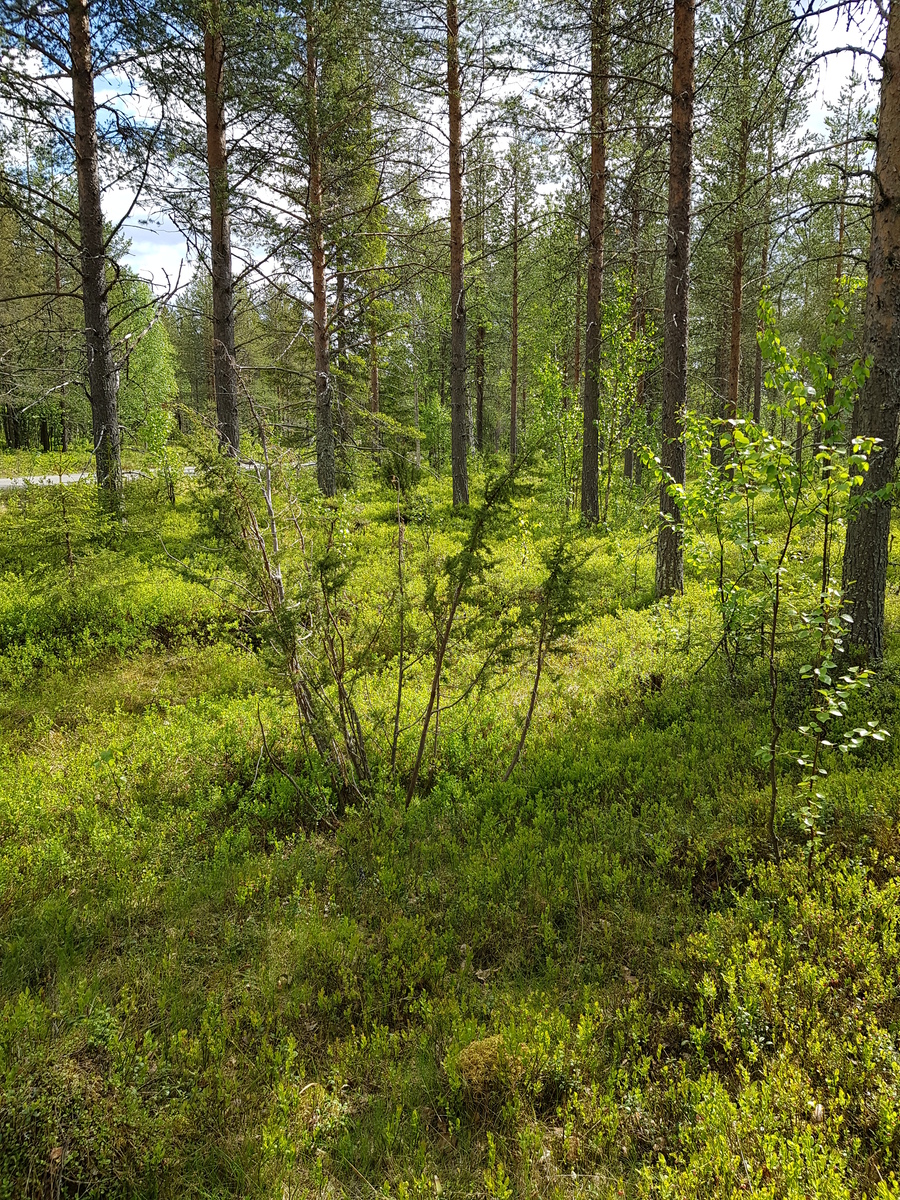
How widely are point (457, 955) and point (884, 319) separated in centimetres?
588

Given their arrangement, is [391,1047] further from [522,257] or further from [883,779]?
[522,257]

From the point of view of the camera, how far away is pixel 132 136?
9.39 m

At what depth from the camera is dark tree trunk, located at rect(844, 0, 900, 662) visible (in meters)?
5.09

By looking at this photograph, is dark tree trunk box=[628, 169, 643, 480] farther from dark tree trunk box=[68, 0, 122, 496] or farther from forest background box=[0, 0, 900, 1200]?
dark tree trunk box=[68, 0, 122, 496]

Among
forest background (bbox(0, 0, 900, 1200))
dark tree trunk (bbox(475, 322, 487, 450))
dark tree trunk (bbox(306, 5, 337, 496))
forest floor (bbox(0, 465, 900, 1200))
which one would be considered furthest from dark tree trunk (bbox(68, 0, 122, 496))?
dark tree trunk (bbox(475, 322, 487, 450))

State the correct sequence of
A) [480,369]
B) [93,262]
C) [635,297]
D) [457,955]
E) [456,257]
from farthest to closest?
1. [480,369]
2. [635,297]
3. [456,257]
4. [93,262]
5. [457,955]

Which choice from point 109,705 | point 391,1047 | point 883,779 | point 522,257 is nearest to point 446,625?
point 391,1047

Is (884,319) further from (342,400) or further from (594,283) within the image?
(342,400)

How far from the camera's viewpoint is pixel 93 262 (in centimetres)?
973

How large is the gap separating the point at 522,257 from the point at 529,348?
6458 mm

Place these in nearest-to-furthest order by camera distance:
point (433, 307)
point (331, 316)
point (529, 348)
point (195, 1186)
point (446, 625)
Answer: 1. point (195, 1186)
2. point (446, 625)
3. point (331, 316)
4. point (433, 307)
5. point (529, 348)

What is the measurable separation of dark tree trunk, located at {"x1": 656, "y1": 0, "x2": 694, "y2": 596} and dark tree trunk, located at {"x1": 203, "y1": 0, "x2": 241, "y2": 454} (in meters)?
6.25

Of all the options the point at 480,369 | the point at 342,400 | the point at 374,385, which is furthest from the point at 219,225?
the point at 480,369

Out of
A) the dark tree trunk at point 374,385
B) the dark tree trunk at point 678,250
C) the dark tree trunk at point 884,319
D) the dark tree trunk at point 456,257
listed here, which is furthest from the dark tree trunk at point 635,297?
the dark tree trunk at point 374,385
